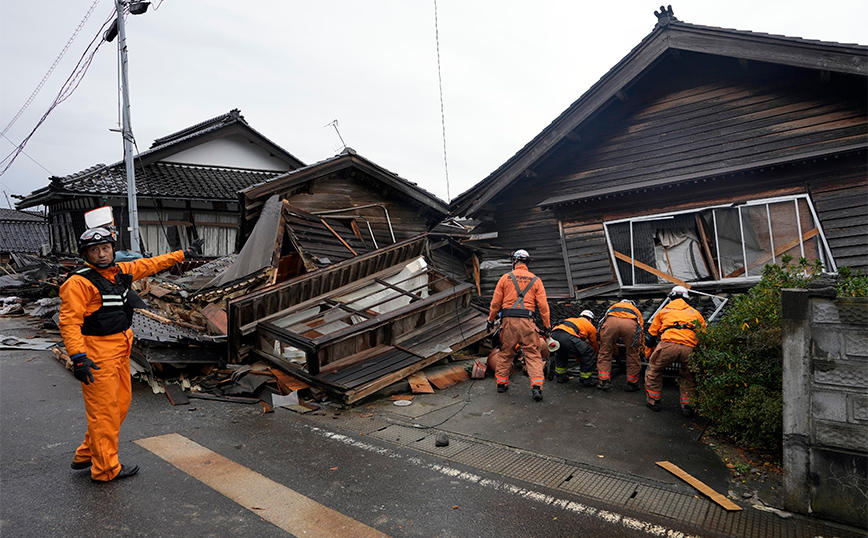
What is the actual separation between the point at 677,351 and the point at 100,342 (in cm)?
551

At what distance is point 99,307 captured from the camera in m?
3.79

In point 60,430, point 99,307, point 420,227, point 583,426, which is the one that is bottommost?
point 583,426

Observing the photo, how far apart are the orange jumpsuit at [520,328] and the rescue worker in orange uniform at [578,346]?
371 millimetres

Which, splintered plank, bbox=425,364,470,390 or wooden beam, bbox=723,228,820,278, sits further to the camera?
wooden beam, bbox=723,228,820,278

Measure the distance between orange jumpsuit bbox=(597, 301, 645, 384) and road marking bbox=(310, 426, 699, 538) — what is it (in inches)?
126

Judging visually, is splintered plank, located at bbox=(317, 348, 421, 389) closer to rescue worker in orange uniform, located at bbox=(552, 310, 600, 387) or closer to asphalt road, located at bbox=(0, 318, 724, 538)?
asphalt road, located at bbox=(0, 318, 724, 538)

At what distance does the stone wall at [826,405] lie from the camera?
116 inches

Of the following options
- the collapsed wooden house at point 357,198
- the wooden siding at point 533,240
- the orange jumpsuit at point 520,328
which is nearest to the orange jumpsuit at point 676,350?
the orange jumpsuit at point 520,328

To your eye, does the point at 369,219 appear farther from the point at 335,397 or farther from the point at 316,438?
the point at 316,438

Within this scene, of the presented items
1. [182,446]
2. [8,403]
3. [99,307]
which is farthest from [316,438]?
[8,403]

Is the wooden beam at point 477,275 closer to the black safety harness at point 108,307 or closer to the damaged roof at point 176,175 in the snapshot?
the black safety harness at point 108,307

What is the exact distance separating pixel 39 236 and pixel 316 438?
101ft

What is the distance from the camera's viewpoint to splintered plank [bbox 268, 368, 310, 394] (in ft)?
19.4

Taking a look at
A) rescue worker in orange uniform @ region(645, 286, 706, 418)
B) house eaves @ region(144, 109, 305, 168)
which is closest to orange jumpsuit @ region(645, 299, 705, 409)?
rescue worker in orange uniform @ region(645, 286, 706, 418)
